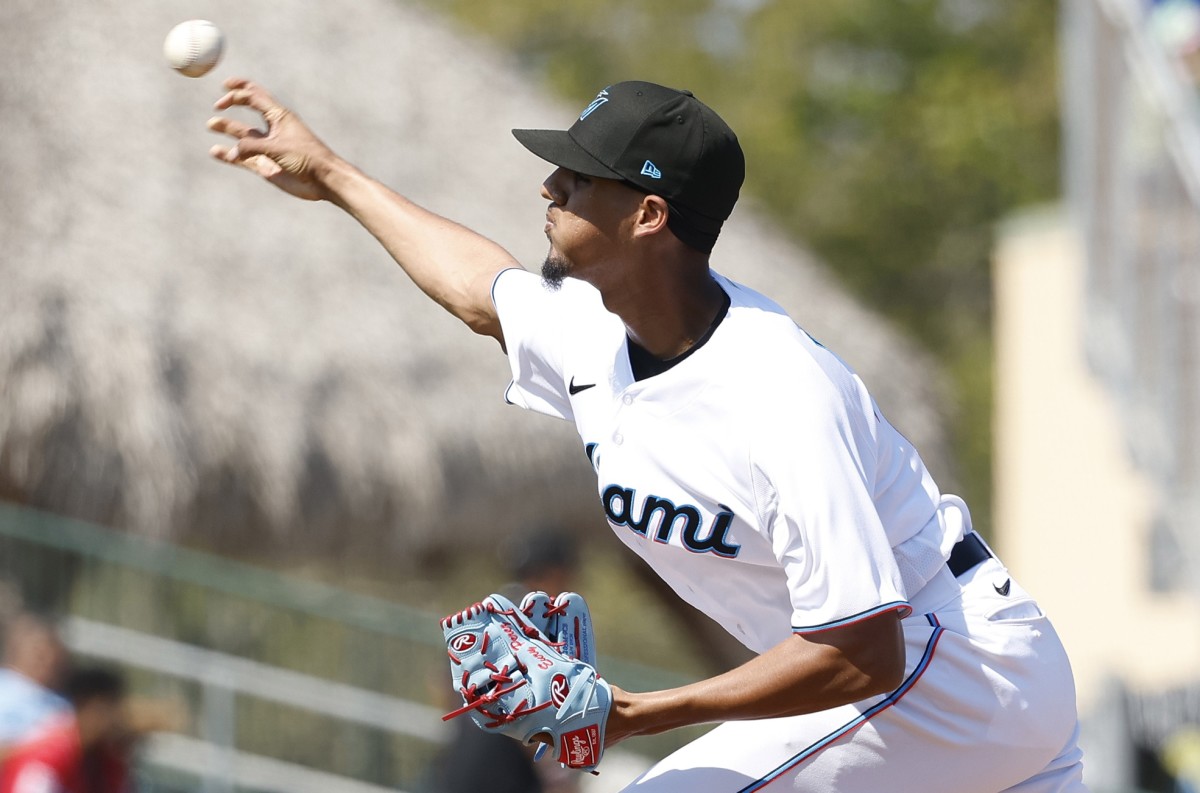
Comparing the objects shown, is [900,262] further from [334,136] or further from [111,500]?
[111,500]

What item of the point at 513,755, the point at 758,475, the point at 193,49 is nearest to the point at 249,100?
the point at 193,49

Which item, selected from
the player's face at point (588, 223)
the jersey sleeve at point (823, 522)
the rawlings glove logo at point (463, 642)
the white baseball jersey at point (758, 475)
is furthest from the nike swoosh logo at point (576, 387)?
the rawlings glove logo at point (463, 642)

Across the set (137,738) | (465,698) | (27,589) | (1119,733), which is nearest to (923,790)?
(465,698)

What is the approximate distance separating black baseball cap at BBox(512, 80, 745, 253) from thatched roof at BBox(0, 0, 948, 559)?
20.8 feet

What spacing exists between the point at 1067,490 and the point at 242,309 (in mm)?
10528

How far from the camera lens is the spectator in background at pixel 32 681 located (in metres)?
7.53

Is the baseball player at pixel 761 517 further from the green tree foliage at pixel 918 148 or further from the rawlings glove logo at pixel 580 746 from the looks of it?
the green tree foliage at pixel 918 148

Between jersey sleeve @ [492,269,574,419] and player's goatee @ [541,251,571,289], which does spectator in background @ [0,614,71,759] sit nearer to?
jersey sleeve @ [492,269,574,419]

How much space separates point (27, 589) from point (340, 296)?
9.14ft

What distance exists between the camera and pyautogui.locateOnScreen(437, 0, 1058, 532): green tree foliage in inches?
1014

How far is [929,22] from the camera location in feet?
89.0

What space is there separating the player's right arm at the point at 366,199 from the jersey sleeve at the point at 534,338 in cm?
15

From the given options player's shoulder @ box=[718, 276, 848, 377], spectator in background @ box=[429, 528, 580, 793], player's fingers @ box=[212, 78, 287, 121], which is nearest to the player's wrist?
player's fingers @ box=[212, 78, 287, 121]

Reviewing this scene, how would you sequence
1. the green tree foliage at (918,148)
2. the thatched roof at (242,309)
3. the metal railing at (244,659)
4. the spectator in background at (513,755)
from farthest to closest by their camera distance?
the green tree foliage at (918,148) < the thatched roof at (242,309) < the metal railing at (244,659) < the spectator in background at (513,755)
